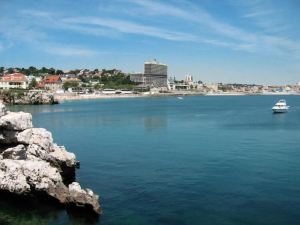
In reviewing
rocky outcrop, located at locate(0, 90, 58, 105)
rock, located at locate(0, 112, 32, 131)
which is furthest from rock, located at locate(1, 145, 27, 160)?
rocky outcrop, located at locate(0, 90, 58, 105)

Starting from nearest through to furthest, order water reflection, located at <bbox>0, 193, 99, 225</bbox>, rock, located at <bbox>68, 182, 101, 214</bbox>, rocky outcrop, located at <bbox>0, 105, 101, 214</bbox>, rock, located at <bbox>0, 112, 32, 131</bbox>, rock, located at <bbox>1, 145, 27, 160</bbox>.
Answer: water reflection, located at <bbox>0, 193, 99, 225</bbox>, rock, located at <bbox>68, 182, 101, 214</bbox>, rocky outcrop, located at <bbox>0, 105, 101, 214</bbox>, rock, located at <bbox>1, 145, 27, 160</bbox>, rock, located at <bbox>0, 112, 32, 131</bbox>

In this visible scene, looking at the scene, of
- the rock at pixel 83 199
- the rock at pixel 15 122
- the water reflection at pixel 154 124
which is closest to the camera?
the rock at pixel 83 199

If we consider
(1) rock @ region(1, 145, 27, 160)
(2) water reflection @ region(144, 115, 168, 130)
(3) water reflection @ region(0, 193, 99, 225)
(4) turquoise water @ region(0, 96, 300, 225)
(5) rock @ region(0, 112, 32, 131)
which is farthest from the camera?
(2) water reflection @ region(144, 115, 168, 130)

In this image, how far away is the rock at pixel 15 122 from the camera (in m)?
29.7

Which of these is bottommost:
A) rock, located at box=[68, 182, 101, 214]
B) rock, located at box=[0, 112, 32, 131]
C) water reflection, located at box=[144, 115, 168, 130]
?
water reflection, located at box=[144, 115, 168, 130]

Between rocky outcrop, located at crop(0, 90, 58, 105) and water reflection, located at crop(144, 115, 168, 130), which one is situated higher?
rocky outcrop, located at crop(0, 90, 58, 105)

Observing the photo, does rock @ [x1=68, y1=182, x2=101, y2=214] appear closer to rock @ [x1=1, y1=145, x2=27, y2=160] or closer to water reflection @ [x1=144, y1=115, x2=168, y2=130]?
rock @ [x1=1, y1=145, x2=27, y2=160]

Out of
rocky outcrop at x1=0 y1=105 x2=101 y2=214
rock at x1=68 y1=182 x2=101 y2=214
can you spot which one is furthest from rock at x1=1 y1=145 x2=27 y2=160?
rock at x1=68 y1=182 x2=101 y2=214

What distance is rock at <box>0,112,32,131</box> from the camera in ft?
97.4

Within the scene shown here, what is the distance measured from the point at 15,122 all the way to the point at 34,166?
14.5 feet

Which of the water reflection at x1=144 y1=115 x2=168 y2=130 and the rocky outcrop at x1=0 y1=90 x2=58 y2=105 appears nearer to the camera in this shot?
the water reflection at x1=144 y1=115 x2=168 y2=130

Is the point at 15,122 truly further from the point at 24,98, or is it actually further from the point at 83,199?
the point at 24,98

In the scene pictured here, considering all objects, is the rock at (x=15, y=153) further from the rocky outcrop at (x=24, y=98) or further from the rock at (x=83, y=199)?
the rocky outcrop at (x=24, y=98)

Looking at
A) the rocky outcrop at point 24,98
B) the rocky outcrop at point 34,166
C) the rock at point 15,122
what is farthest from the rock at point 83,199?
the rocky outcrop at point 24,98
